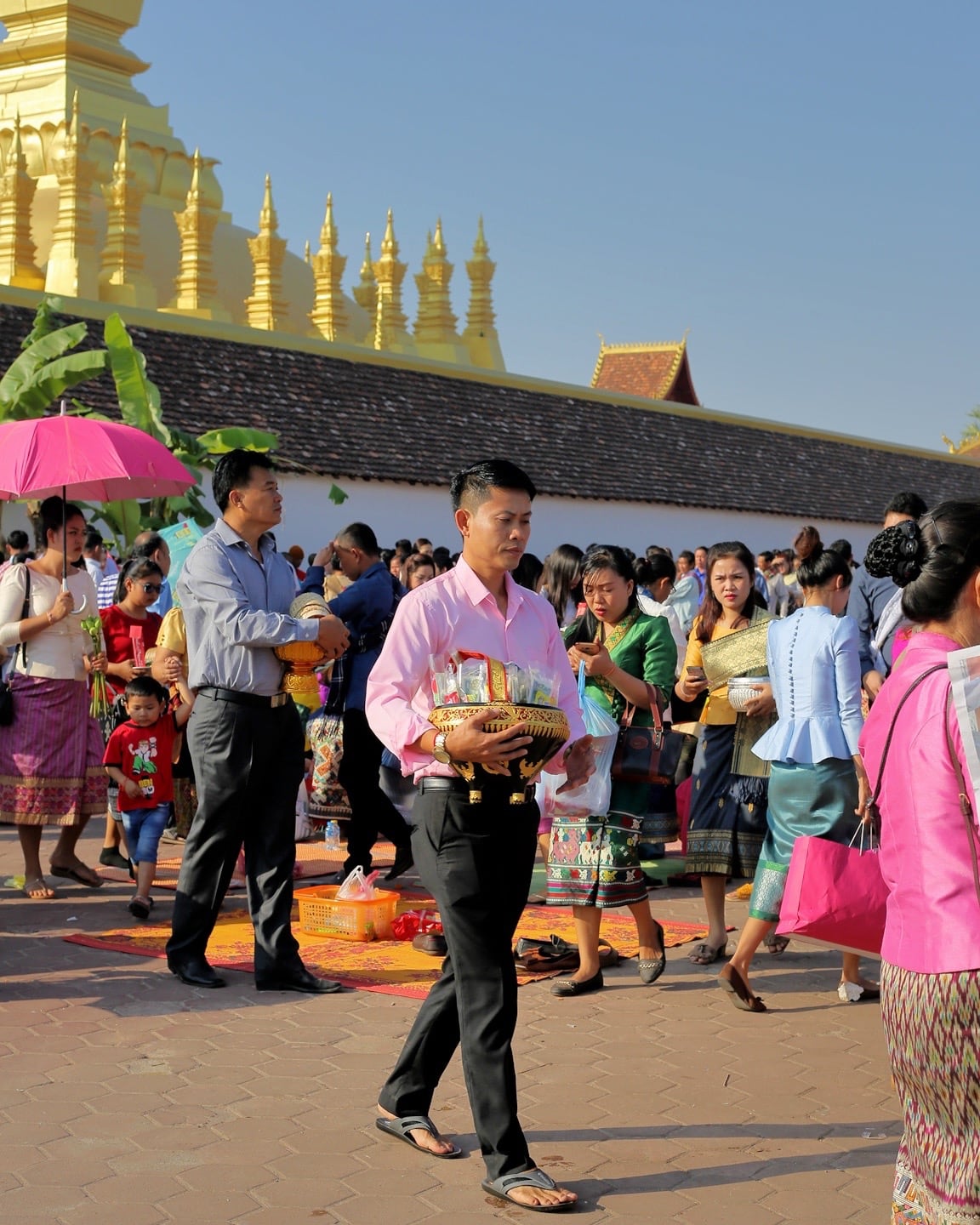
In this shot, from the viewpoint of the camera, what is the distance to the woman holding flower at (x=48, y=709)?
8008 mm

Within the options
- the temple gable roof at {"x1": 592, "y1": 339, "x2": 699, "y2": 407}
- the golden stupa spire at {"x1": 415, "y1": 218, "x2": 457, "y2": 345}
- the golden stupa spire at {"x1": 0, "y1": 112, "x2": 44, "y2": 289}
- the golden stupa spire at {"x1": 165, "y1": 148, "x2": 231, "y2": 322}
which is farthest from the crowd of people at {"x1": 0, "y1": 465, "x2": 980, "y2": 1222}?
the temple gable roof at {"x1": 592, "y1": 339, "x2": 699, "y2": 407}

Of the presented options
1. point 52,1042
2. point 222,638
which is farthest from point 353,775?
point 52,1042

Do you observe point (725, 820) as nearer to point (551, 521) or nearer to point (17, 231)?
point (551, 521)

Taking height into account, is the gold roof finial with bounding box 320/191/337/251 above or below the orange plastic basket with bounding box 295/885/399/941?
above

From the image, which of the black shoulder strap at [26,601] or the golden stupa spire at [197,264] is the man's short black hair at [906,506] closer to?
the black shoulder strap at [26,601]

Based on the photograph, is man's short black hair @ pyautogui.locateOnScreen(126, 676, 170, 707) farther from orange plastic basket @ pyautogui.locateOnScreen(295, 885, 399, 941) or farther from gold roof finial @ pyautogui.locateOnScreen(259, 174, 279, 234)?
gold roof finial @ pyautogui.locateOnScreen(259, 174, 279, 234)

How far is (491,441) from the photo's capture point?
24844 mm

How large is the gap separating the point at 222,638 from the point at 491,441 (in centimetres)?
1890

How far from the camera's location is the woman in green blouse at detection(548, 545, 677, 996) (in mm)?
6305

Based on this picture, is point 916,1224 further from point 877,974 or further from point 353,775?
point 353,775

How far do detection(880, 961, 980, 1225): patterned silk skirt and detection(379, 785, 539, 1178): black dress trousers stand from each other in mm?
1303

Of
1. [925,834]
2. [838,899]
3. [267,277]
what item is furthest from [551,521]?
[925,834]

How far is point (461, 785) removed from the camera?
4.15 meters

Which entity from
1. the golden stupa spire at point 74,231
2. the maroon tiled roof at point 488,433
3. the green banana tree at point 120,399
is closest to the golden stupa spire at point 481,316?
the maroon tiled roof at point 488,433
